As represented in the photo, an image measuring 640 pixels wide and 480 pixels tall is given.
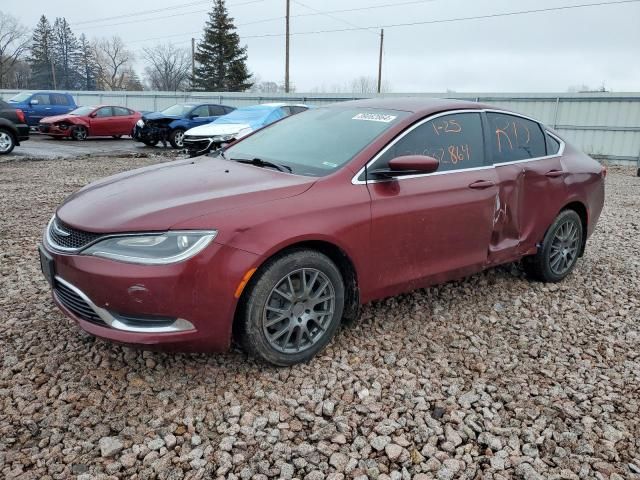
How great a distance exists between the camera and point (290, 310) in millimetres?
2922

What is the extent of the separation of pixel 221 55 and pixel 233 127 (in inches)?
1354

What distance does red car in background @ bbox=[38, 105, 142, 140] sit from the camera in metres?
17.7

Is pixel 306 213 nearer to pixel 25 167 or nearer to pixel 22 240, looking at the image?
pixel 22 240

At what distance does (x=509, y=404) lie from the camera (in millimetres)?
2803

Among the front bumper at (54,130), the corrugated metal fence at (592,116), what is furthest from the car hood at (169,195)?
the front bumper at (54,130)

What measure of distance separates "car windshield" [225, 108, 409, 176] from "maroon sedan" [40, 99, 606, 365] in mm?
16

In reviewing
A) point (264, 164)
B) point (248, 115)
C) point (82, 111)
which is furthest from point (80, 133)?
point (264, 164)

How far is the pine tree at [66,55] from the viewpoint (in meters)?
67.2

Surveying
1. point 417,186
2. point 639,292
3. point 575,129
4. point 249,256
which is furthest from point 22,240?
point 575,129

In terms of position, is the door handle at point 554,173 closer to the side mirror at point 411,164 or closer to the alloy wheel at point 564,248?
the alloy wheel at point 564,248

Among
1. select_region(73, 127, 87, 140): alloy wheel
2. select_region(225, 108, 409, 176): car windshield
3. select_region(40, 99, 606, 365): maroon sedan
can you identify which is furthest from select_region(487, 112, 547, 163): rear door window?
select_region(73, 127, 87, 140): alloy wheel

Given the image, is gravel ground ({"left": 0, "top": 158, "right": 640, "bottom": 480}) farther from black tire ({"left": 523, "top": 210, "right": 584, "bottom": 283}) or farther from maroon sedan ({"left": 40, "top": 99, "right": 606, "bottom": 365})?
black tire ({"left": 523, "top": 210, "right": 584, "bottom": 283})

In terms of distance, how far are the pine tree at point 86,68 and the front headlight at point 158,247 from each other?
3004 inches

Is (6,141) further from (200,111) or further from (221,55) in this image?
(221,55)
